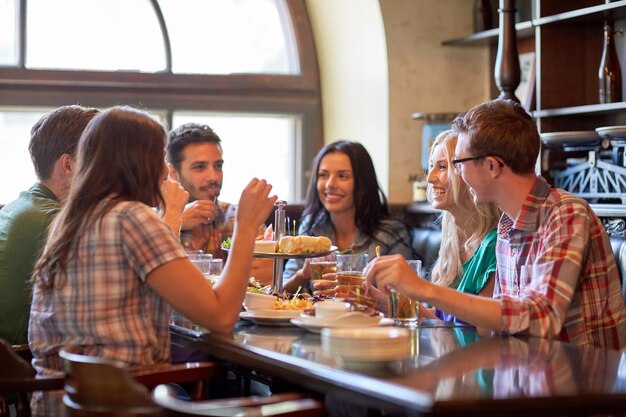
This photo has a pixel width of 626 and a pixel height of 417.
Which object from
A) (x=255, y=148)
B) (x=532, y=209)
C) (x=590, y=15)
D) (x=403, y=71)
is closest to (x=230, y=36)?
(x=255, y=148)

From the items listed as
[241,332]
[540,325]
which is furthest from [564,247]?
[241,332]

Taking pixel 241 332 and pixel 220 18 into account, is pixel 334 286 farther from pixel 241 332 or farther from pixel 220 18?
pixel 220 18

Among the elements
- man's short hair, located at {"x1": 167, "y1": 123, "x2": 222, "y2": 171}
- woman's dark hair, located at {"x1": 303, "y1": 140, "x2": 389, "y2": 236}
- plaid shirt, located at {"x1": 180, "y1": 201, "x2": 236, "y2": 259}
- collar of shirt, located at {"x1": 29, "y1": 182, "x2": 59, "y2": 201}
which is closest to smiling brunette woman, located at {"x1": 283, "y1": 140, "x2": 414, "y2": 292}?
woman's dark hair, located at {"x1": 303, "y1": 140, "x2": 389, "y2": 236}

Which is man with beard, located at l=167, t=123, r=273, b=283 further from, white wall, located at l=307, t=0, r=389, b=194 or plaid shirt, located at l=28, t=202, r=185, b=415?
plaid shirt, located at l=28, t=202, r=185, b=415

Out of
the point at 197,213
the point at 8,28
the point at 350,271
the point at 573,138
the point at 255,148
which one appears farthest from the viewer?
the point at 255,148

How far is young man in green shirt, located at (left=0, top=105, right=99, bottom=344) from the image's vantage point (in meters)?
3.01

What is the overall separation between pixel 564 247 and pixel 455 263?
0.92 m

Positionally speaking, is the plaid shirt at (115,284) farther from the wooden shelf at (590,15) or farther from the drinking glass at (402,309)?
the wooden shelf at (590,15)

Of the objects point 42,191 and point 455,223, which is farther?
point 455,223

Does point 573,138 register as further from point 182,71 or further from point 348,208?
point 182,71

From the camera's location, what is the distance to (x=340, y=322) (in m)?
2.47

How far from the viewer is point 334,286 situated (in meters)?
3.22

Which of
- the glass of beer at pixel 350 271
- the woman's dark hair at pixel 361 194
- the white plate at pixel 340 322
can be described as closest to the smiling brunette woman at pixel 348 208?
the woman's dark hair at pixel 361 194

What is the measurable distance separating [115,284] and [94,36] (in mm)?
3675
